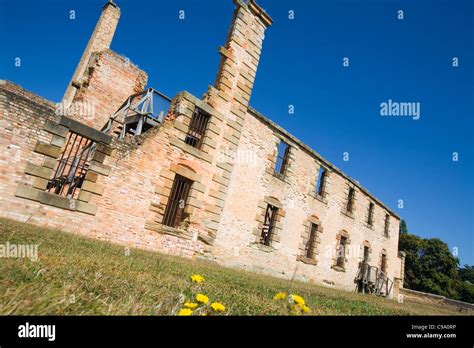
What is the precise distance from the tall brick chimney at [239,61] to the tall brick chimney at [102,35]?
937 cm

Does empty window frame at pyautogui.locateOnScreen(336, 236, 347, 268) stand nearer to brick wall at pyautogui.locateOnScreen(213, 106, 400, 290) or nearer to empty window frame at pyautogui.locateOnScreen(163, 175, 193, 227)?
brick wall at pyautogui.locateOnScreen(213, 106, 400, 290)

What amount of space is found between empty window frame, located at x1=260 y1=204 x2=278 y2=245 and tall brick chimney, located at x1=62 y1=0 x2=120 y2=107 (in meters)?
13.2

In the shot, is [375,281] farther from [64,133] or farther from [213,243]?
[64,133]

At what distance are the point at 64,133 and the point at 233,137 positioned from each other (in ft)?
19.9

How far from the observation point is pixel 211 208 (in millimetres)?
10641

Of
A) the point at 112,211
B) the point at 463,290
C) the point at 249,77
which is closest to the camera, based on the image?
the point at 112,211

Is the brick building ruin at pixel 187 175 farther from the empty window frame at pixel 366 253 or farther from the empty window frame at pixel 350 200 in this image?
the empty window frame at pixel 366 253

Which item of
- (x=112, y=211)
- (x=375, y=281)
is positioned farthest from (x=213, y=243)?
(x=375, y=281)

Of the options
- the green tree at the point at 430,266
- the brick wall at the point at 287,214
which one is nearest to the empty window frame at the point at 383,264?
the brick wall at the point at 287,214

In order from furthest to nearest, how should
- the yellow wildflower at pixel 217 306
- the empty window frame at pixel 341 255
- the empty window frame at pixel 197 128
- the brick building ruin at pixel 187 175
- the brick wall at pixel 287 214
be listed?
the empty window frame at pixel 341 255
the brick wall at pixel 287 214
the empty window frame at pixel 197 128
the brick building ruin at pixel 187 175
the yellow wildflower at pixel 217 306

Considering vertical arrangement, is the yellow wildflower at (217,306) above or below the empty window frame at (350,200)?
below

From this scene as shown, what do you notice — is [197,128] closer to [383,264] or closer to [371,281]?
[371,281]

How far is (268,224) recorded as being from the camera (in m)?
13.4

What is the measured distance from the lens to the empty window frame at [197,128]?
10711 millimetres
